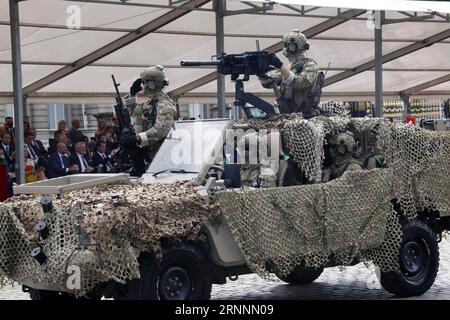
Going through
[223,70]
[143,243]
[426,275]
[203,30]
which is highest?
[203,30]

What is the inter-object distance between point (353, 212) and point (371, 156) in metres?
0.90

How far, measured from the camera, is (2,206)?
9.06m

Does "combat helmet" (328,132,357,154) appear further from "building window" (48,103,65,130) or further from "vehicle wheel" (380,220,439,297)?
"building window" (48,103,65,130)

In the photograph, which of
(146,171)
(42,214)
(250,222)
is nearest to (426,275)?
(250,222)

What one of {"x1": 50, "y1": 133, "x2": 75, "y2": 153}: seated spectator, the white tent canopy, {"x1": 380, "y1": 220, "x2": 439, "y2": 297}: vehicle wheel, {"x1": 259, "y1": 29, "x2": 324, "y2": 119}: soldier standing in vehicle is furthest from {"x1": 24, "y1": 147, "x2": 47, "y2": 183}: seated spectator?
{"x1": 380, "y1": 220, "x2": 439, "y2": 297}: vehicle wheel

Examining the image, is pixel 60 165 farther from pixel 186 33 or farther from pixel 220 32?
pixel 186 33

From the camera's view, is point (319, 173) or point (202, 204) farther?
point (319, 173)

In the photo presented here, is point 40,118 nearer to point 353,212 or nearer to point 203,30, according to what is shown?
point 203,30

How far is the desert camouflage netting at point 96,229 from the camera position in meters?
8.32

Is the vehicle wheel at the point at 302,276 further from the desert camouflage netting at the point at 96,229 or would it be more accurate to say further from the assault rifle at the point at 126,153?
the desert camouflage netting at the point at 96,229

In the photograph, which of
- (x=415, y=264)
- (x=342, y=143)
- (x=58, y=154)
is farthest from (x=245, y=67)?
(x=58, y=154)

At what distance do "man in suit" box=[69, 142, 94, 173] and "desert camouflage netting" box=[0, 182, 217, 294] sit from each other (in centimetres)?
703

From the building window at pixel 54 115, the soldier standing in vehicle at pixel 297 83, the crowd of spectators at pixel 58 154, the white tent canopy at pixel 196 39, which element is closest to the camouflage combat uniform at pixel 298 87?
the soldier standing in vehicle at pixel 297 83

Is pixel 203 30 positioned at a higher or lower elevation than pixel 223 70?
higher
